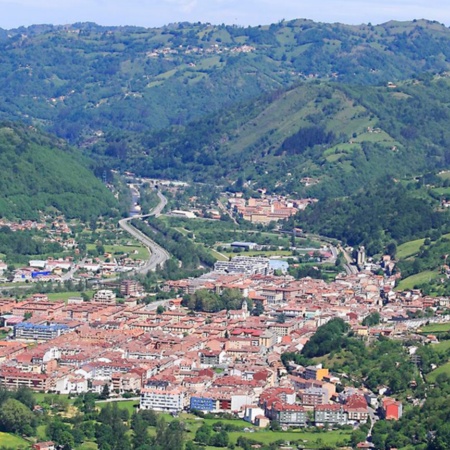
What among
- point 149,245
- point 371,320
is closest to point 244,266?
point 149,245

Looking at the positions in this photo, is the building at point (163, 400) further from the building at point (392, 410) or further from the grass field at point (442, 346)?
the grass field at point (442, 346)

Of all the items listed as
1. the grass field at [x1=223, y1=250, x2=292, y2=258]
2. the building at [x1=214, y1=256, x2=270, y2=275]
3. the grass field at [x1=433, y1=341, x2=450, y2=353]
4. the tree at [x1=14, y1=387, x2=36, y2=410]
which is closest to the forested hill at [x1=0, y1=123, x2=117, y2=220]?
the grass field at [x1=223, y1=250, x2=292, y2=258]

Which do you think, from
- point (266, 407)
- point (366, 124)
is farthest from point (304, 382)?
point (366, 124)

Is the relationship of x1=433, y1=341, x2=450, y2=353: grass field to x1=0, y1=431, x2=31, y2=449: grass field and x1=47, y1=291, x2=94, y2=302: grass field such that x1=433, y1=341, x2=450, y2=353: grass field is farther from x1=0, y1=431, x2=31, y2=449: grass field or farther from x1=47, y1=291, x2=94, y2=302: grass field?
x1=47, y1=291, x2=94, y2=302: grass field

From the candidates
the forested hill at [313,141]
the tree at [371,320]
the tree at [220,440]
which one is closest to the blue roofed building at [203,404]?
the tree at [220,440]

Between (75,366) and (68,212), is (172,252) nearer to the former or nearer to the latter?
(68,212)

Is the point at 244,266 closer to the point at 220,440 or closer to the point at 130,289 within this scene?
the point at 130,289
